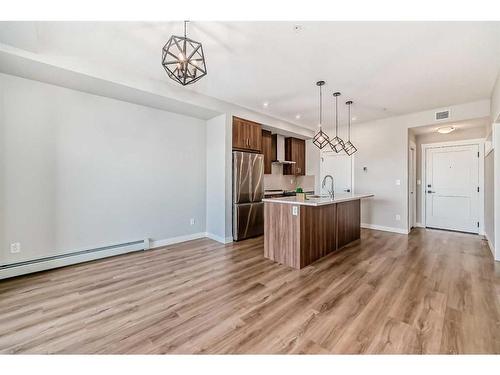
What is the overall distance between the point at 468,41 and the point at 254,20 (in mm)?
2288

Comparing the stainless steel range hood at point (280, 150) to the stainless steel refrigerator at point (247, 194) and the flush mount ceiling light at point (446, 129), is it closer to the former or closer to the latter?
the stainless steel refrigerator at point (247, 194)

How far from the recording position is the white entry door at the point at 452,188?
16.2 feet

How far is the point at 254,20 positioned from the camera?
202 centimetres

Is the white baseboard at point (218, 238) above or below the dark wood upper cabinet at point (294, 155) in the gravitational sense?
below

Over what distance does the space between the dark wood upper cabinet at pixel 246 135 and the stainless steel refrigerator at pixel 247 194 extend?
0.15 m

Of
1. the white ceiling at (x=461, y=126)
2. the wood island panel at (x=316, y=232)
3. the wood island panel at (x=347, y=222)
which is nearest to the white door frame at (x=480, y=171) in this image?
the white ceiling at (x=461, y=126)

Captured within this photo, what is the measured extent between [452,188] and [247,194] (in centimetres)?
482

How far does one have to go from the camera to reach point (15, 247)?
2.83 metres

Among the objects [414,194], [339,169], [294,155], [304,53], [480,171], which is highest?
[304,53]

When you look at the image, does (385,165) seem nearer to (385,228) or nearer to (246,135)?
(385,228)

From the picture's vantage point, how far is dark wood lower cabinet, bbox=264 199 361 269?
308 cm

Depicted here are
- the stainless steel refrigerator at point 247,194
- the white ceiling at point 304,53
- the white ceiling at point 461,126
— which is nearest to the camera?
the white ceiling at point 304,53

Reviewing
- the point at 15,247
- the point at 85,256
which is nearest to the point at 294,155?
the point at 85,256
